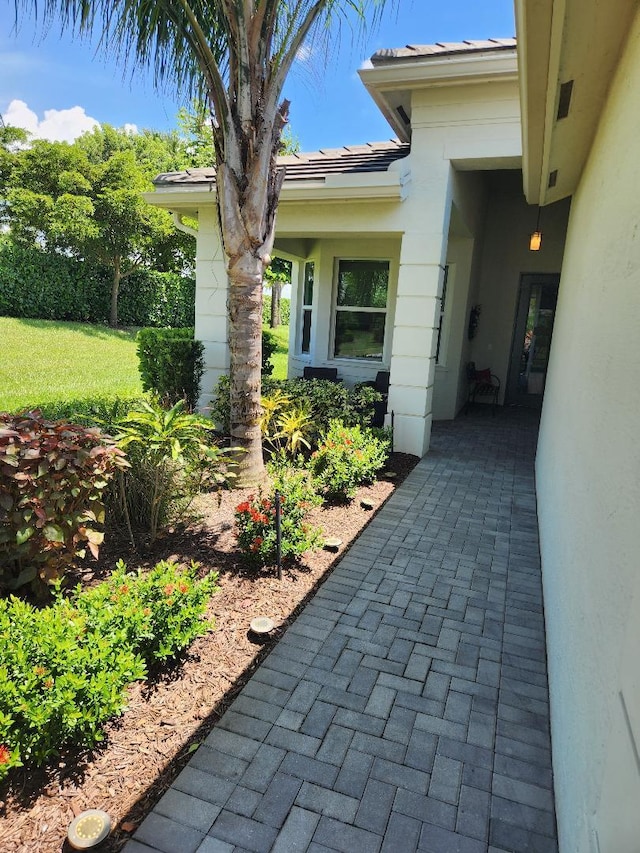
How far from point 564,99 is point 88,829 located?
4.98 meters

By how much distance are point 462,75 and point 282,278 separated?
15.6 m

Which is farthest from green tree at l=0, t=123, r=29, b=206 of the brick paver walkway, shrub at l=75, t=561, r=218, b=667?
the brick paver walkway

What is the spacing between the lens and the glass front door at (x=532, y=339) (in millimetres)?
11570

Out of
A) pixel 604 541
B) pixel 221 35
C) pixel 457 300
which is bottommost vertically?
pixel 604 541

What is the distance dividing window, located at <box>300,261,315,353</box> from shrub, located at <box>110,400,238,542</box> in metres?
6.79

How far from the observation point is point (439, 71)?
6.18 m

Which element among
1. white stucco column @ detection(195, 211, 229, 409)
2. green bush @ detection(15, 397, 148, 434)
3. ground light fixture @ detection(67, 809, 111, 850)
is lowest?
ground light fixture @ detection(67, 809, 111, 850)

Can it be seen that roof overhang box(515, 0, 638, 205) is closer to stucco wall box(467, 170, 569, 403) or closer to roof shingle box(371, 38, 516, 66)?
roof shingle box(371, 38, 516, 66)

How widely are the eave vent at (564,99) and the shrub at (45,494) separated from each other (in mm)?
3941

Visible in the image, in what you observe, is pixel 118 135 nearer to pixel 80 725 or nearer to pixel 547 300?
pixel 547 300

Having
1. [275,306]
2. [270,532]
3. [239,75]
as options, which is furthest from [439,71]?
[275,306]

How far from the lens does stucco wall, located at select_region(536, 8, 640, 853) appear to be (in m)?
1.29

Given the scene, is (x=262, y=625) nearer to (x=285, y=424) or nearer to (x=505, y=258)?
(x=285, y=424)

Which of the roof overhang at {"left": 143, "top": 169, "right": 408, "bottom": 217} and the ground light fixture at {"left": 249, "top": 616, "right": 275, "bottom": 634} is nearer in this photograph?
the ground light fixture at {"left": 249, "top": 616, "right": 275, "bottom": 634}
